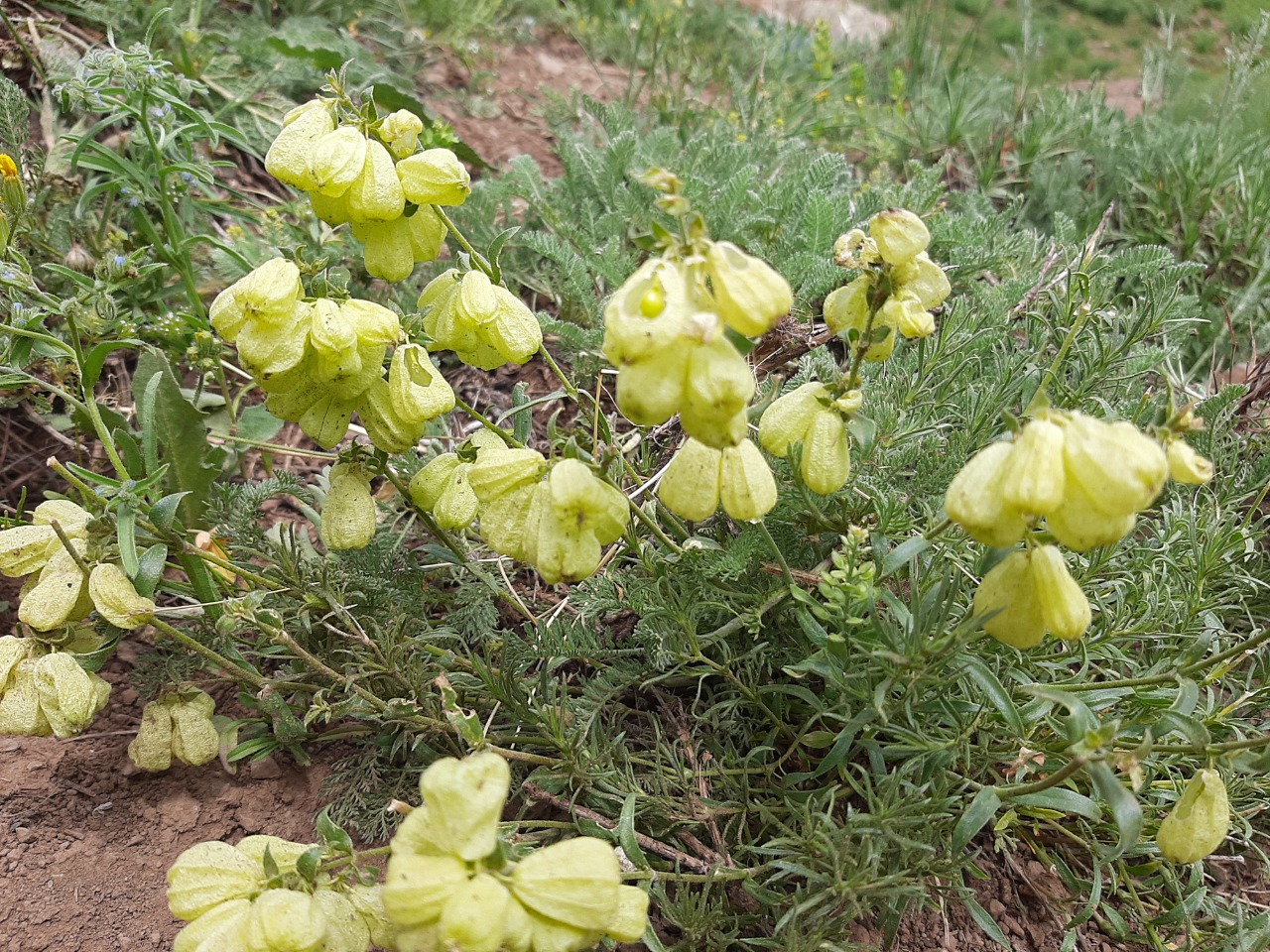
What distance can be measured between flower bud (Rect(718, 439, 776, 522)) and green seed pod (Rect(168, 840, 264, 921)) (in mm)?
920

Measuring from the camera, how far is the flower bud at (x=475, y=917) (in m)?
1.16

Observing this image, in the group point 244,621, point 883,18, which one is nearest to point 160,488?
point 244,621

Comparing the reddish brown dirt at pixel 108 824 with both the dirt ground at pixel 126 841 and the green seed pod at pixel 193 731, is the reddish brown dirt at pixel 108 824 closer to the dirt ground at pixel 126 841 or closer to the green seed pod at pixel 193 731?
the dirt ground at pixel 126 841

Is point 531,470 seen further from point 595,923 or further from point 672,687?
point 672,687

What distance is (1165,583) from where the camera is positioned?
209 centimetres

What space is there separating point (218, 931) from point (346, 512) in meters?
0.74

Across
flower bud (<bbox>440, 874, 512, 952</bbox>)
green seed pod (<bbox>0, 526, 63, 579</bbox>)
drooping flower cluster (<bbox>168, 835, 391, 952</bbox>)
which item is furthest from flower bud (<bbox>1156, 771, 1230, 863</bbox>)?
green seed pod (<bbox>0, 526, 63, 579</bbox>)

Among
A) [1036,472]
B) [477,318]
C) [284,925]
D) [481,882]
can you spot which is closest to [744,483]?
[1036,472]

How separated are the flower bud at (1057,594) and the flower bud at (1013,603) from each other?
12 millimetres

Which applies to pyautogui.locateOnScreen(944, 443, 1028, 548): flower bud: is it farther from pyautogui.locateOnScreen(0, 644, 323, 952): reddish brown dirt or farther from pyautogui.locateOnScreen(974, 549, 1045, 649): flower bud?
pyautogui.locateOnScreen(0, 644, 323, 952): reddish brown dirt

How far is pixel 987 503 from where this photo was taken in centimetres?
128

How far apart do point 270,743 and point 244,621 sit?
1.82ft

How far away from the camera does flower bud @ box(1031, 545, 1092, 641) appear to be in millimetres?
1412

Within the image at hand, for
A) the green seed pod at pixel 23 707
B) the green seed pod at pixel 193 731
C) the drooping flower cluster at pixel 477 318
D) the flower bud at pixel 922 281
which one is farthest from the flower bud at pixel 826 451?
the green seed pod at pixel 23 707
